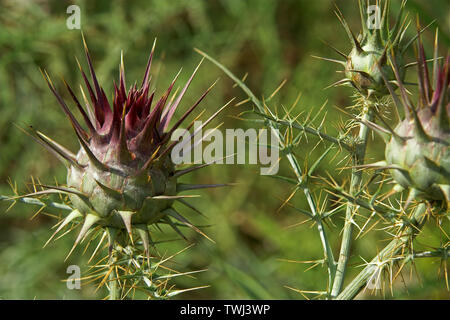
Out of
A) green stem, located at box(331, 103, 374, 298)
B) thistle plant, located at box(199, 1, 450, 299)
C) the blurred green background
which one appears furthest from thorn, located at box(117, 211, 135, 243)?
the blurred green background

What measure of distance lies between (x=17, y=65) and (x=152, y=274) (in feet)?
12.0

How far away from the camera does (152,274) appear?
2512 millimetres

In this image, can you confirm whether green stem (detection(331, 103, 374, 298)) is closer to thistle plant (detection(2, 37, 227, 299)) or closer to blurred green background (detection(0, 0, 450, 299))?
thistle plant (detection(2, 37, 227, 299))

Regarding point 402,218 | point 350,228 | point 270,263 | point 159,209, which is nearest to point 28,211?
point 270,263

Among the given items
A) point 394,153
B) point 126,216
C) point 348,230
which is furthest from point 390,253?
point 126,216

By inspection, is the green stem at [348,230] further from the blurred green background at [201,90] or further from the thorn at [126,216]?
the blurred green background at [201,90]

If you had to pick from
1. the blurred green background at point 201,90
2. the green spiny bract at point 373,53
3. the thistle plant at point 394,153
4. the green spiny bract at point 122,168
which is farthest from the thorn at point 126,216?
the blurred green background at point 201,90

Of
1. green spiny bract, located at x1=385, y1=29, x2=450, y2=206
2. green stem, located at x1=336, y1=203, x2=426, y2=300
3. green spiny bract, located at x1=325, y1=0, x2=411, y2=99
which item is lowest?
green stem, located at x1=336, y1=203, x2=426, y2=300

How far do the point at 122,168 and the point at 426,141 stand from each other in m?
1.24

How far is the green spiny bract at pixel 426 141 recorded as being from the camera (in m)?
2.11

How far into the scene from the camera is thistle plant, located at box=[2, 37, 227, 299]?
7.88 feet

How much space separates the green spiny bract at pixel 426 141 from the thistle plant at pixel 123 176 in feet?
2.55

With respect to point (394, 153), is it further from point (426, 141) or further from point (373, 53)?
point (373, 53)

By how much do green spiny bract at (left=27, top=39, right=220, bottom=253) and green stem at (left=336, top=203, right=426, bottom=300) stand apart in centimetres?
77
